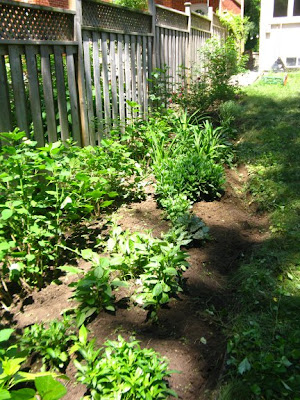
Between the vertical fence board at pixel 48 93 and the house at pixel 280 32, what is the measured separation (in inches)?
393

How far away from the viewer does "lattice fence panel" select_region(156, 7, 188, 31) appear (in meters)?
6.80

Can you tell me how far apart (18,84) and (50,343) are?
7.82 ft

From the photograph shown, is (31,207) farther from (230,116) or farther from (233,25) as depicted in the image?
(233,25)

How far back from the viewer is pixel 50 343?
7.30 feet

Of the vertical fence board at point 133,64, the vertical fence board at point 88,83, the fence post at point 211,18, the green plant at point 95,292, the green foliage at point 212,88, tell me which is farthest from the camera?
the fence post at point 211,18

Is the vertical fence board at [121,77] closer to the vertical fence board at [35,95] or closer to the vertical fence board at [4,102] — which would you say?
the vertical fence board at [35,95]

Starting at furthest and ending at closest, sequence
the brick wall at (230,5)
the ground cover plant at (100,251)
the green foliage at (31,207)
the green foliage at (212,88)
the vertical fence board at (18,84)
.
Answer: the brick wall at (230,5)
the green foliage at (212,88)
the vertical fence board at (18,84)
the green foliage at (31,207)
the ground cover plant at (100,251)

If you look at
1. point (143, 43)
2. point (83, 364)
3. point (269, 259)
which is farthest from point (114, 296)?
point (143, 43)

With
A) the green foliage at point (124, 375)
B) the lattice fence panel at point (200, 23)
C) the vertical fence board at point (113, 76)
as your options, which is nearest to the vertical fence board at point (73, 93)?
the vertical fence board at point (113, 76)

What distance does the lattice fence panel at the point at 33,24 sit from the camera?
348 centimetres

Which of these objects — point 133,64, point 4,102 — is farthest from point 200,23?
point 4,102

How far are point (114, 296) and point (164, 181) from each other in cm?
167

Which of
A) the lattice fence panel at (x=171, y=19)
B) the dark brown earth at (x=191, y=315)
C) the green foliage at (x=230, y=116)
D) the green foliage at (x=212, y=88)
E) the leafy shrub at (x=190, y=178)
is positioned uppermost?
the lattice fence panel at (x=171, y=19)

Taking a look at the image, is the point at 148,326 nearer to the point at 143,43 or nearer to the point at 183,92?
the point at 143,43
